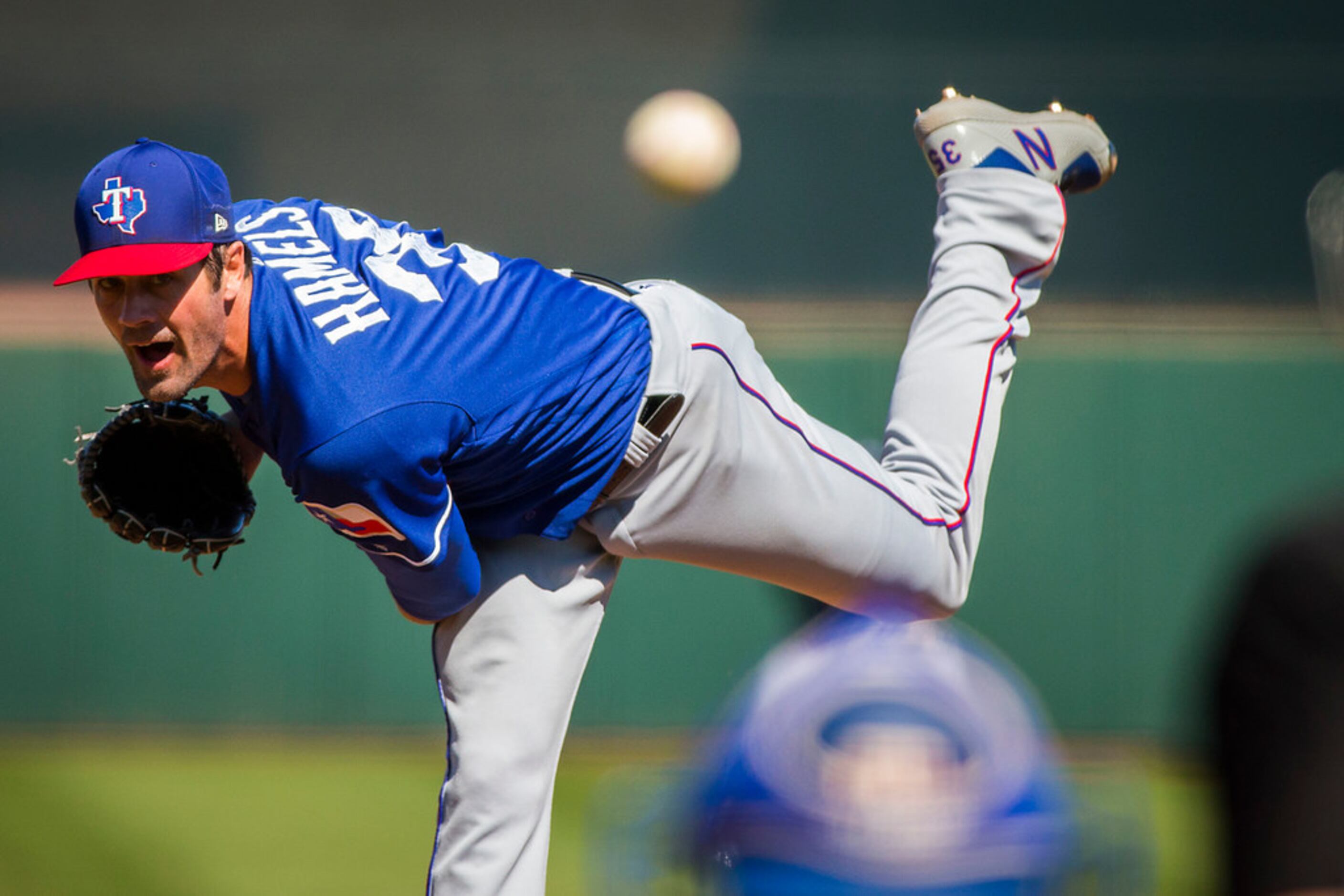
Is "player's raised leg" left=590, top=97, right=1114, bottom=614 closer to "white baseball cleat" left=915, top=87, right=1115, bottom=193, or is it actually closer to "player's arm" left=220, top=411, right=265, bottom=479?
"white baseball cleat" left=915, top=87, right=1115, bottom=193

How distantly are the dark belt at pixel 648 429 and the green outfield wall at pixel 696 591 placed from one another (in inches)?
129

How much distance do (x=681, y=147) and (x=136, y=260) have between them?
3751 millimetres

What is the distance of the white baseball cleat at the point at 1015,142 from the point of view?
2.77 metres

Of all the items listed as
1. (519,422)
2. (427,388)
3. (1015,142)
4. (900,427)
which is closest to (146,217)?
(427,388)

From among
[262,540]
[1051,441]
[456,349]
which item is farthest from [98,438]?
[1051,441]

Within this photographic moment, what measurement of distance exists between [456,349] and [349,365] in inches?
7.4

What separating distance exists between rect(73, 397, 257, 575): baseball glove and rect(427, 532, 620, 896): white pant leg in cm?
50

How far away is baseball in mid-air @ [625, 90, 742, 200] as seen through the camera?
560 centimetres

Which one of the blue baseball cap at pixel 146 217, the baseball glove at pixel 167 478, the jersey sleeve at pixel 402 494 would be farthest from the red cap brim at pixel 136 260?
the baseball glove at pixel 167 478

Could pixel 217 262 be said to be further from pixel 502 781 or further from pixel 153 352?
pixel 502 781

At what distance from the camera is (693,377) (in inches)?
94.8

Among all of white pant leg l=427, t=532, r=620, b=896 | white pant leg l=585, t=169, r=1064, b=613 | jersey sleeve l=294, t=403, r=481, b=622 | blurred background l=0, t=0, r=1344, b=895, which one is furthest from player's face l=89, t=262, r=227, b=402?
blurred background l=0, t=0, r=1344, b=895

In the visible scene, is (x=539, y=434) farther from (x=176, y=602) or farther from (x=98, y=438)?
(x=176, y=602)

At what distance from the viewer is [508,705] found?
2.35 metres
